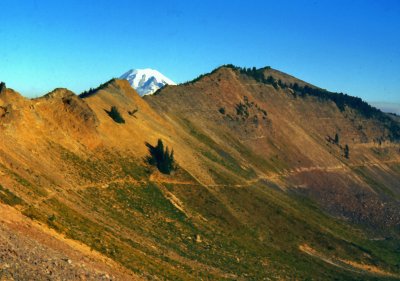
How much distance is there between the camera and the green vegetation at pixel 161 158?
71.0 m

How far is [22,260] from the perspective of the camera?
1067 inches

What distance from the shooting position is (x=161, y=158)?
72.7 m

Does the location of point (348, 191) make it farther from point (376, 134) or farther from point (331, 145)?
point (376, 134)

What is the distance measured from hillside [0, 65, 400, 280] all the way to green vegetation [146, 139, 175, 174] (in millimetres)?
1329

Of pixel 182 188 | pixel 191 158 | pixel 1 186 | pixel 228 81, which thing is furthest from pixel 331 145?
pixel 1 186

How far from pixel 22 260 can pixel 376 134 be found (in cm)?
16950

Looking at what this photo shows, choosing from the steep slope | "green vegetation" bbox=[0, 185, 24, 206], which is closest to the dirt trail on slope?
the steep slope

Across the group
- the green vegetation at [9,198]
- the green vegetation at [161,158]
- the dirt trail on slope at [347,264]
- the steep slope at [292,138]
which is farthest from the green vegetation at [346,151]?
the green vegetation at [9,198]

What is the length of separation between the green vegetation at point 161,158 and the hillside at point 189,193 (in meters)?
1.33

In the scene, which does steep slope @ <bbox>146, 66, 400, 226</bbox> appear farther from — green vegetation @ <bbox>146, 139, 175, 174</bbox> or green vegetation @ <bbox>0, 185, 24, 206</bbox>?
green vegetation @ <bbox>0, 185, 24, 206</bbox>

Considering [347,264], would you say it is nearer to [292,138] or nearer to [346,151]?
[292,138]

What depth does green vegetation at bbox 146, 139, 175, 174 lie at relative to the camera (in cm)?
7100

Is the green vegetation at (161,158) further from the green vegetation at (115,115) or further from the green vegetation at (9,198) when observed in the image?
the green vegetation at (9,198)

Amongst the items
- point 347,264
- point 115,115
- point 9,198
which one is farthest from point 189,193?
point 9,198
